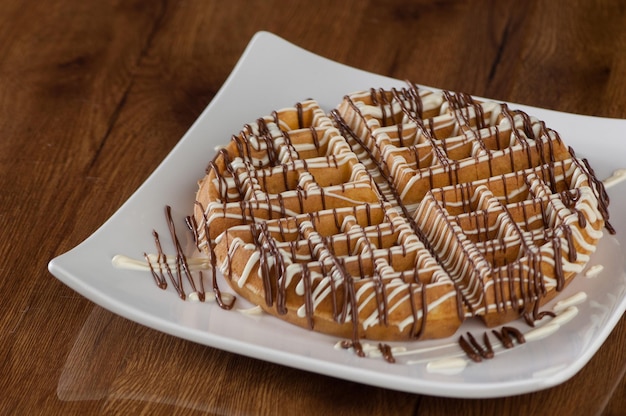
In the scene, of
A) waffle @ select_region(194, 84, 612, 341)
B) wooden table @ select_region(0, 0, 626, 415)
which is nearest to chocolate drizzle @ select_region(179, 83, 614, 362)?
waffle @ select_region(194, 84, 612, 341)

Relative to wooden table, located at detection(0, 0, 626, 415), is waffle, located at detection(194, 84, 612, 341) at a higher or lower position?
higher

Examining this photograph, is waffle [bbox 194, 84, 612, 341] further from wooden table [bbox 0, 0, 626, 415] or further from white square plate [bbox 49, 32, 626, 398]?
wooden table [bbox 0, 0, 626, 415]

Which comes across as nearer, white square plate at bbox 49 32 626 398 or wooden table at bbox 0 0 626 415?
white square plate at bbox 49 32 626 398

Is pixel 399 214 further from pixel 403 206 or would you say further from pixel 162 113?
pixel 162 113

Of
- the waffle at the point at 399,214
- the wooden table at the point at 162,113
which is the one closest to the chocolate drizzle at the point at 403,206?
the waffle at the point at 399,214

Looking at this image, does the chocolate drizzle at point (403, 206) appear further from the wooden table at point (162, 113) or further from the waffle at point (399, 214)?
the wooden table at point (162, 113)
